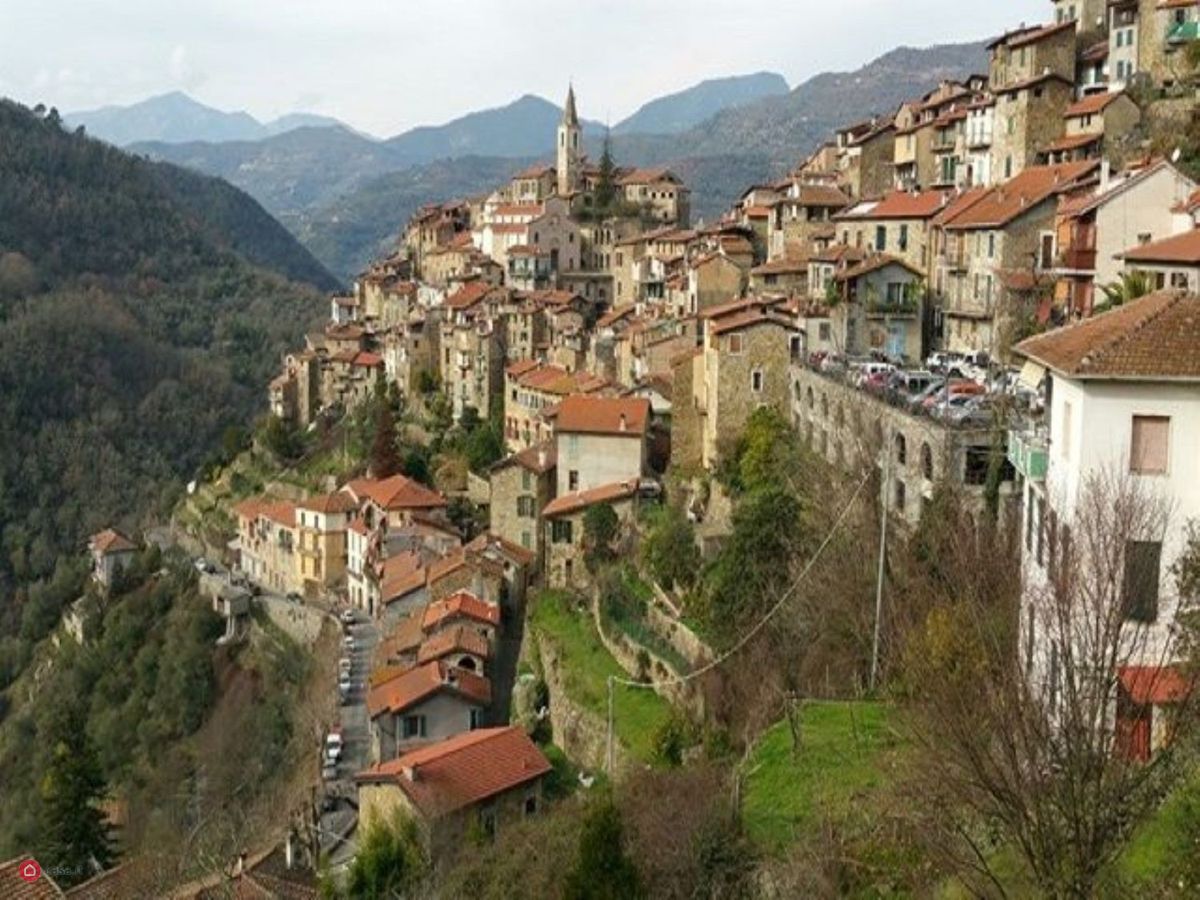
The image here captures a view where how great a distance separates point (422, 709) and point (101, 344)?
95.4 metres

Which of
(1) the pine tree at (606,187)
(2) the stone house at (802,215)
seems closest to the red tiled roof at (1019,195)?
(2) the stone house at (802,215)

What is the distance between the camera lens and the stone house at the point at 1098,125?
39375 millimetres

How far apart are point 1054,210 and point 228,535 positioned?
44.4 m

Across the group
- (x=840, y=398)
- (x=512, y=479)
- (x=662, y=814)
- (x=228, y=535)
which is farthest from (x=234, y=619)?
(x=662, y=814)

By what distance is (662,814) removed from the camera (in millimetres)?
18328

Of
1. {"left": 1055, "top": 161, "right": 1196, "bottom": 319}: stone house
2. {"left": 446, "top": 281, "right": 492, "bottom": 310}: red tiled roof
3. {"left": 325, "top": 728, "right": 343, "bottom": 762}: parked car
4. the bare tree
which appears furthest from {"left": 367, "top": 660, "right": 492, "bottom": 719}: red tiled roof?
{"left": 446, "top": 281, "right": 492, "bottom": 310}: red tiled roof

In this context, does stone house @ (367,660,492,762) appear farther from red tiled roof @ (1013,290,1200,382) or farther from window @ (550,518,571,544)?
red tiled roof @ (1013,290,1200,382)

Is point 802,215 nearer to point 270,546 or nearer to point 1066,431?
point 270,546

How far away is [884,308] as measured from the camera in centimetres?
3828

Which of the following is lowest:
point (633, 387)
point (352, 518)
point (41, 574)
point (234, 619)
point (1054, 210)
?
point (41, 574)

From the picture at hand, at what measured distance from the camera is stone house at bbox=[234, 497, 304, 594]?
56.2m

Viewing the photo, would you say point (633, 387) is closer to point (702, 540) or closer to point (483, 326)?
point (702, 540)

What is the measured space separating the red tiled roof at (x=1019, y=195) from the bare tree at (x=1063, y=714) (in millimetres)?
23896

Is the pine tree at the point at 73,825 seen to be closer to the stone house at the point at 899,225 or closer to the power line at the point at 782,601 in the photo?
the power line at the point at 782,601
